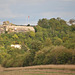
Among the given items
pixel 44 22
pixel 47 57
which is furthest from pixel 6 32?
pixel 47 57

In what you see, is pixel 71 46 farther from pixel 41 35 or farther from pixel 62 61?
pixel 41 35

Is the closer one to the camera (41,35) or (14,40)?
(14,40)

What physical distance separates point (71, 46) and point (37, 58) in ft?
23.5

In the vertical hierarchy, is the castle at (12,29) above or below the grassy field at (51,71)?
above

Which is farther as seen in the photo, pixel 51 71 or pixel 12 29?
pixel 12 29

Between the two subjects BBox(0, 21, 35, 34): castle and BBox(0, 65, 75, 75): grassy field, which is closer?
BBox(0, 65, 75, 75): grassy field

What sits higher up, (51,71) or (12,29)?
(12,29)

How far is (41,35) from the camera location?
101 m

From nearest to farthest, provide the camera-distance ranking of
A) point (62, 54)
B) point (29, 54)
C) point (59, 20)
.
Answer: point (62, 54), point (29, 54), point (59, 20)

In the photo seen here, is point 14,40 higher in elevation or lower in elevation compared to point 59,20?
lower

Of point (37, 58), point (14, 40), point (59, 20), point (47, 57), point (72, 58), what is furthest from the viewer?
point (59, 20)

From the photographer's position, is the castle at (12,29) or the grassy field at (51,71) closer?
the grassy field at (51,71)

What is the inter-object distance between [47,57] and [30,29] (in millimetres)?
71502

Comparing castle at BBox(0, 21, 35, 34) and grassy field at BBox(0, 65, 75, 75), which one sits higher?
castle at BBox(0, 21, 35, 34)
